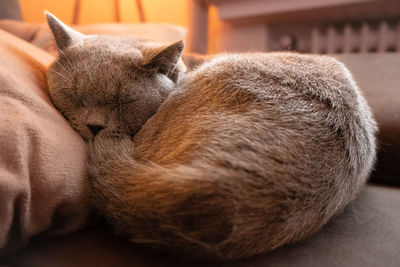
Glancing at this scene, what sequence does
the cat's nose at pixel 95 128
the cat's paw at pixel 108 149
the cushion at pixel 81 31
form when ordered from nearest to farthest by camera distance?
the cat's paw at pixel 108 149 → the cat's nose at pixel 95 128 → the cushion at pixel 81 31

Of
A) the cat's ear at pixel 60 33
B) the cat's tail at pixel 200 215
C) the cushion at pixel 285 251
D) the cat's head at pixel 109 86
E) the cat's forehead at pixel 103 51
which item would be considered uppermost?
the cat's ear at pixel 60 33

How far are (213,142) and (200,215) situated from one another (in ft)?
0.53

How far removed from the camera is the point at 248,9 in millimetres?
2582

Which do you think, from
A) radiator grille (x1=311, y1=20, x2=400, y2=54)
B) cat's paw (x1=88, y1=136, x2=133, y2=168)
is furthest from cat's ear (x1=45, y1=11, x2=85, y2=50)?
radiator grille (x1=311, y1=20, x2=400, y2=54)

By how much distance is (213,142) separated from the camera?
2.18 ft

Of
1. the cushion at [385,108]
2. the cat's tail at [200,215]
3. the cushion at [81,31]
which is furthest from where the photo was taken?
the cushion at [81,31]

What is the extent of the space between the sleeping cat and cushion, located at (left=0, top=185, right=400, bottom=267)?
0.03 m

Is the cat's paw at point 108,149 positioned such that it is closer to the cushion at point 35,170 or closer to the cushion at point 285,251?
the cushion at point 35,170

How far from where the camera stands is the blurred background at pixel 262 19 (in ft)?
7.99

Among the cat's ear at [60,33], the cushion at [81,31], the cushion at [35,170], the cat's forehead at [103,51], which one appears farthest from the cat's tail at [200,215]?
the cushion at [81,31]

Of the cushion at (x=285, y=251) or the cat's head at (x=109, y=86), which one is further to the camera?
the cat's head at (x=109, y=86)

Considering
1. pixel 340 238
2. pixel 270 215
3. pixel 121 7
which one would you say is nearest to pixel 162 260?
pixel 270 215

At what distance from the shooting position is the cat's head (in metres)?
0.90

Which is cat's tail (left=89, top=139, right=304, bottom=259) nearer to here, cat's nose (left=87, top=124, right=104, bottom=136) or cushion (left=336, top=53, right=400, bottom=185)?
cat's nose (left=87, top=124, right=104, bottom=136)
